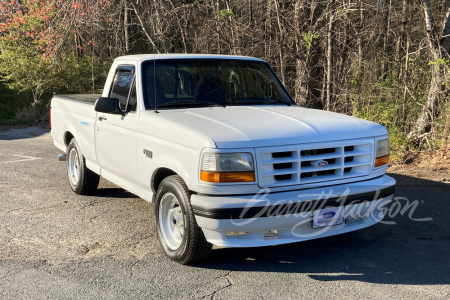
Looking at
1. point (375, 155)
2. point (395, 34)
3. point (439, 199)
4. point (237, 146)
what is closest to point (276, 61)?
point (395, 34)

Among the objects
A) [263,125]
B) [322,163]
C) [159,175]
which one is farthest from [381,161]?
[159,175]

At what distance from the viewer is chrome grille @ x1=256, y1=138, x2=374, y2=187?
4.22 m

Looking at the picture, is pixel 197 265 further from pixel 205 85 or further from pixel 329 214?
pixel 205 85

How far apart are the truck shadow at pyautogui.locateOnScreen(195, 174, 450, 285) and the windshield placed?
1628 millimetres

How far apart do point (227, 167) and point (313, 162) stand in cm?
79

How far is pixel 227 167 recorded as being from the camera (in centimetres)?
416

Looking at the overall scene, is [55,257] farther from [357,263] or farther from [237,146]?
[357,263]

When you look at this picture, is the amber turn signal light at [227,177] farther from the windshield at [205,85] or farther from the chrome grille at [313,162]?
the windshield at [205,85]

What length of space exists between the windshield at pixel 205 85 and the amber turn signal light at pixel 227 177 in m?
1.38

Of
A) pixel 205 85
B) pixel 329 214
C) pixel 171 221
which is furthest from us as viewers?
pixel 205 85

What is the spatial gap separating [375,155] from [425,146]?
4.61 metres

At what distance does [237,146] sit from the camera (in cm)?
414

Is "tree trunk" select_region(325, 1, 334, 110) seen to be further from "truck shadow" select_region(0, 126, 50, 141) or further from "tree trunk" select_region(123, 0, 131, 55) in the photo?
"truck shadow" select_region(0, 126, 50, 141)

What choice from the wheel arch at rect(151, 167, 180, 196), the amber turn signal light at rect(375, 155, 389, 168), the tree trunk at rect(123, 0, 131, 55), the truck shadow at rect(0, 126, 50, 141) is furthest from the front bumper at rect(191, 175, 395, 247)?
the tree trunk at rect(123, 0, 131, 55)
